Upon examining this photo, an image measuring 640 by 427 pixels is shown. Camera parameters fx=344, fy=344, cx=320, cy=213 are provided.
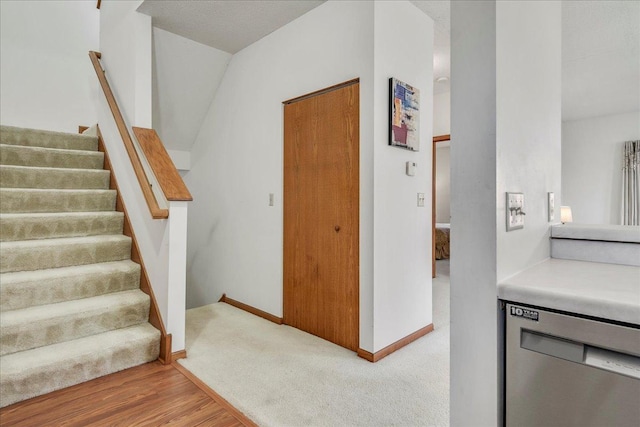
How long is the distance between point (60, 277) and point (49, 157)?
53.2 inches

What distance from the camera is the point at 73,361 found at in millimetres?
1911

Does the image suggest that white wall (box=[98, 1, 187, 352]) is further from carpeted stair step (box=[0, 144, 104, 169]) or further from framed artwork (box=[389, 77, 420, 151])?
framed artwork (box=[389, 77, 420, 151])

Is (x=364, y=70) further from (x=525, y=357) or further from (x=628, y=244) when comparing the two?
(x=525, y=357)

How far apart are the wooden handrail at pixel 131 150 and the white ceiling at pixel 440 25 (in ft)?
2.38

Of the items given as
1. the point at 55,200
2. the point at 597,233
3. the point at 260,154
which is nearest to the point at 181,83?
the point at 260,154

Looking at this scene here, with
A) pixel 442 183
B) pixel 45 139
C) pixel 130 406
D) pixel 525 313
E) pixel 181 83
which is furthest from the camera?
pixel 442 183

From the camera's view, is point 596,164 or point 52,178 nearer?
point 52,178

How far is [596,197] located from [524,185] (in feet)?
23.4

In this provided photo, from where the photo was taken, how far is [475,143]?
3.13 feet

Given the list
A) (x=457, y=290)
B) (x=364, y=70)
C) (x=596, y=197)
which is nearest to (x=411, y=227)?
(x=364, y=70)

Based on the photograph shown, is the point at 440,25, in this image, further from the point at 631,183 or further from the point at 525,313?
→ the point at 631,183

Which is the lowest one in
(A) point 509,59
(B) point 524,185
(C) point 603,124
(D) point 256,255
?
(D) point 256,255

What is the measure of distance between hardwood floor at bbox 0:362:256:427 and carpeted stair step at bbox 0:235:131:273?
0.91m

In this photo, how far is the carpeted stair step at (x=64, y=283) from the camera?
2.09m
